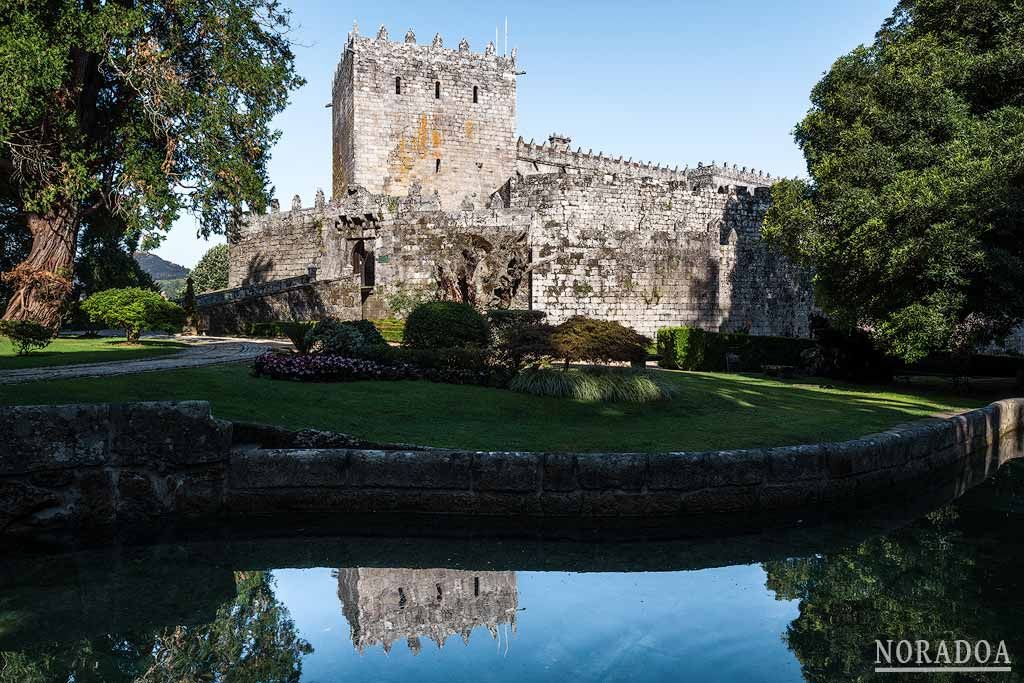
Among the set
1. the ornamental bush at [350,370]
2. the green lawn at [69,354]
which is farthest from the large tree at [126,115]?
the ornamental bush at [350,370]

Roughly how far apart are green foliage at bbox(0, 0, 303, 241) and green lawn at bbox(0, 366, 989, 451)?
8.53 m

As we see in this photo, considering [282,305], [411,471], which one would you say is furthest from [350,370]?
[282,305]

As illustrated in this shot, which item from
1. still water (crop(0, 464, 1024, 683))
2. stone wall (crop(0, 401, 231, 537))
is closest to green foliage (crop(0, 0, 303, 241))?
stone wall (crop(0, 401, 231, 537))

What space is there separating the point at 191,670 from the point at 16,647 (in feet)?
3.61

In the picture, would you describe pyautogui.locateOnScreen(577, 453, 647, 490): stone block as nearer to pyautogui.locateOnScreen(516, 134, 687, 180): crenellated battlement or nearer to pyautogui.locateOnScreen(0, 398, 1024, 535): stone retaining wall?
pyautogui.locateOnScreen(0, 398, 1024, 535): stone retaining wall

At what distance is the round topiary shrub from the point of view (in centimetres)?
1405

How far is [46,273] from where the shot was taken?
50.7ft

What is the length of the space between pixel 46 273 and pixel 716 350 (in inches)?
655

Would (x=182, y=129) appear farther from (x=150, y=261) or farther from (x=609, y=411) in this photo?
(x=150, y=261)

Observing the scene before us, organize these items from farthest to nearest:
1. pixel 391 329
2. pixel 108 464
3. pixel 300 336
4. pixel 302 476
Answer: pixel 391 329 < pixel 300 336 < pixel 302 476 < pixel 108 464

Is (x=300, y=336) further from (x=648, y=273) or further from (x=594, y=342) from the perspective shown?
(x=648, y=273)

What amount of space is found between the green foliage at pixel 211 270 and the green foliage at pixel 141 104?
44.0 metres

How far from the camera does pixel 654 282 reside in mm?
23203

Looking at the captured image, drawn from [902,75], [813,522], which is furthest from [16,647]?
[902,75]
